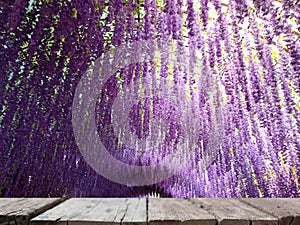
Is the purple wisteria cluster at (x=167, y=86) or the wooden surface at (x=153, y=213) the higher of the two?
the purple wisteria cluster at (x=167, y=86)

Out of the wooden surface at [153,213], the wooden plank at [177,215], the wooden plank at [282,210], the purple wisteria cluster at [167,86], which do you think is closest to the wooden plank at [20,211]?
the wooden surface at [153,213]

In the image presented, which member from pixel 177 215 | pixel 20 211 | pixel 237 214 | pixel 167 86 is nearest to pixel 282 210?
pixel 237 214

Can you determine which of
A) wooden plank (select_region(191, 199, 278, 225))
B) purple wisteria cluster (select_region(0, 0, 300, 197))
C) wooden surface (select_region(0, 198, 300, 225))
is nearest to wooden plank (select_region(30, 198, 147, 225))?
wooden surface (select_region(0, 198, 300, 225))

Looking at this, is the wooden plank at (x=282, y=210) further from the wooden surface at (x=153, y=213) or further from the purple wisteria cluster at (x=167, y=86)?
the purple wisteria cluster at (x=167, y=86)

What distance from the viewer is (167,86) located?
6766 millimetres

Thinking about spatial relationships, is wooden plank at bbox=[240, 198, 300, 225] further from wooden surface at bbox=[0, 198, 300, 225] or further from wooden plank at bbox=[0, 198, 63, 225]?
wooden plank at bbox=[0, 198, 63, 225]

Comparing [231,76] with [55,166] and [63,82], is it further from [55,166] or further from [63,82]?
[55,166]

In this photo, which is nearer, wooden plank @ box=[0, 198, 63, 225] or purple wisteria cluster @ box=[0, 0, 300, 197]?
wooden plank @ box=[0, 198, 63, 225]

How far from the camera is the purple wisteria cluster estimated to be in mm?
4016

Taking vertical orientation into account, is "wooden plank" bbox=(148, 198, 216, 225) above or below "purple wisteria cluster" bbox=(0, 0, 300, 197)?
below

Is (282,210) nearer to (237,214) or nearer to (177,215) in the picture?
(237,214)

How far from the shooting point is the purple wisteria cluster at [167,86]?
4.02m

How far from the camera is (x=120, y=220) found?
0.88m

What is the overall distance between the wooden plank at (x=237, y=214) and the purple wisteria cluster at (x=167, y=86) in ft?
7.03
